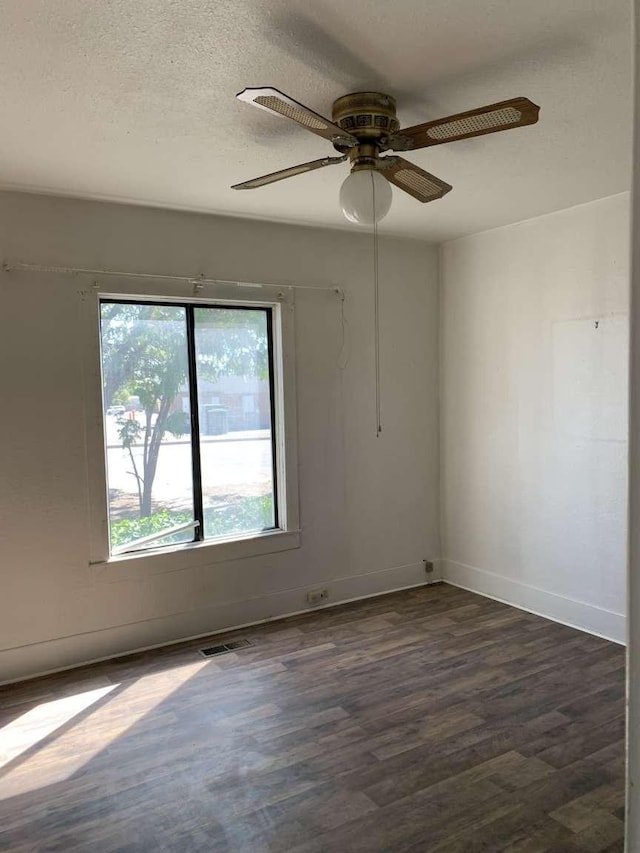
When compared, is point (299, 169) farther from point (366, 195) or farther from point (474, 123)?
point (474, 123)

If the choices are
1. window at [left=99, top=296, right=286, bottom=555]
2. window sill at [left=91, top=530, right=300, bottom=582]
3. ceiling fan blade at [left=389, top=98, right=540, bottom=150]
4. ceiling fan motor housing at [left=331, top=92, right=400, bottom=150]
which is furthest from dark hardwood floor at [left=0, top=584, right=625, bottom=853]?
ceiling fan motor housing at [left=331, top=92, right=400, bottom=150]

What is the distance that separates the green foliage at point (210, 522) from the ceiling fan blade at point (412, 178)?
2282mm

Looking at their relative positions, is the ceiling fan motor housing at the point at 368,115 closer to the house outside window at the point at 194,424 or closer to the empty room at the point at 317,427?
the empty room at the point at 317,427

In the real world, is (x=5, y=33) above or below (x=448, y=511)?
above

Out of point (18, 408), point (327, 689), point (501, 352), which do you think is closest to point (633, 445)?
point (327, 689)

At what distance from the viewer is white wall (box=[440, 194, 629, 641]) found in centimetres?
364

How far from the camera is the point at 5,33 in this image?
1.80 meters

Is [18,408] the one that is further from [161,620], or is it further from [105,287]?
[161,620]

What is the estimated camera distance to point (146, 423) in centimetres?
374

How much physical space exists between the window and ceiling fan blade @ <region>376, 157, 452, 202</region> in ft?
5.52

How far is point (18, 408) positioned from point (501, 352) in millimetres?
3066

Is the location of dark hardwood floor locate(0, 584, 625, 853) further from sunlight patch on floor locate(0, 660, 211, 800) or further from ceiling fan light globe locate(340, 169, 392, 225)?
ceiling fan light globe locate(340, 169, 392, 225)

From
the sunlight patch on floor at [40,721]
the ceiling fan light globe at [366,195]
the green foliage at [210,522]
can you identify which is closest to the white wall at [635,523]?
the ceiling fan light globe at [366,195]

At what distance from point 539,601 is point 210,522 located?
7.26 ft
